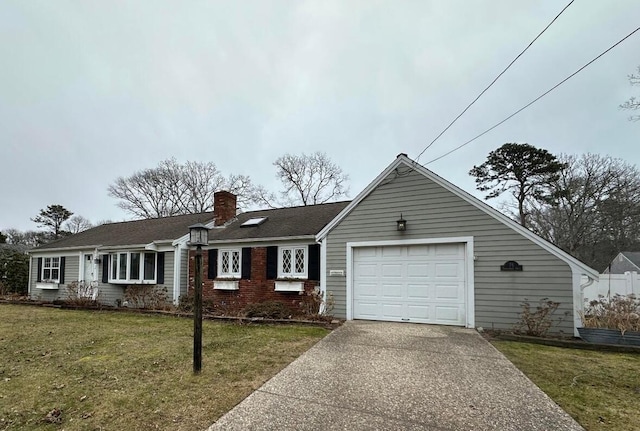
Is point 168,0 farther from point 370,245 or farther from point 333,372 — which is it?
point 333,372

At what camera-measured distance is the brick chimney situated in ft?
48.5

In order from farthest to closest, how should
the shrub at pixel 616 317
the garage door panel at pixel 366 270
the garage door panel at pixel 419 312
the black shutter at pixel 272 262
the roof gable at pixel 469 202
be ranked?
the black shutter at pixel 272 262
the garage door panel at pixel 366 270
the garage door panel at pixel 419 312
the roof gable at pixel 469 202
the shrub at pixel 616 317

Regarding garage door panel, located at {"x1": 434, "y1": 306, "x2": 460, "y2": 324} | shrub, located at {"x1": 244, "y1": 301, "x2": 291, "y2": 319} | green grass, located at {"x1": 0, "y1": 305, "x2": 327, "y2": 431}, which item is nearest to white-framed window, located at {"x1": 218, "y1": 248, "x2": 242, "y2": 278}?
shrub, located at {"x1": 244, "y1": 301, "x2": 291, "y2": 319}

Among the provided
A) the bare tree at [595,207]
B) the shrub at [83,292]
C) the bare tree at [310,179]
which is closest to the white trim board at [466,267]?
the shrub at [83,292]

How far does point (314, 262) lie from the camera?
10.2 meters

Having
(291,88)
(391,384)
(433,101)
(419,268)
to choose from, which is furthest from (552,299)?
(291,88)

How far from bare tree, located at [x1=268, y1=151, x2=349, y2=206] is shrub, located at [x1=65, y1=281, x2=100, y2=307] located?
1789 centimetres

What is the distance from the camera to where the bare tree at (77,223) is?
39.0 meters

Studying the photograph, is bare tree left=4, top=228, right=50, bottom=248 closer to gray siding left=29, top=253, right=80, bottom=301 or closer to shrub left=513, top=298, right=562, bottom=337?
gray siding left=29, top=253, right=80, bottom=301

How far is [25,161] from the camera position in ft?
62.8

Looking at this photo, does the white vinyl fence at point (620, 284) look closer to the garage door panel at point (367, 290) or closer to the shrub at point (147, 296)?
the garage door panel at point (367, 290)

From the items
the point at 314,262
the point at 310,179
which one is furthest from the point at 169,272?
the point at 310,179

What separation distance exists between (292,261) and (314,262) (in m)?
0.93

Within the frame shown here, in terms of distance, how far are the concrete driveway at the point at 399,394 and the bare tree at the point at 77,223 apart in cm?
4526
